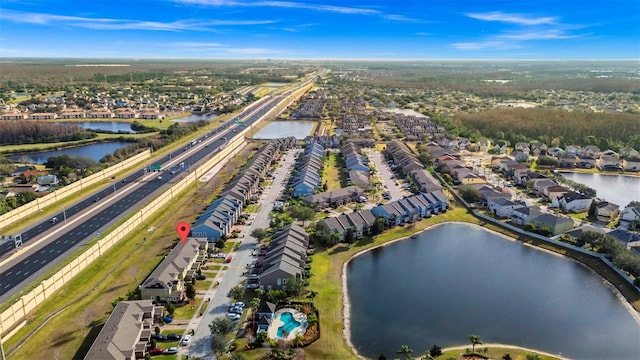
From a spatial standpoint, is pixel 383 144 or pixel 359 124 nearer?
pixel 383 144

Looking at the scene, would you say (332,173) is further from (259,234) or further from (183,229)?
(183,229)

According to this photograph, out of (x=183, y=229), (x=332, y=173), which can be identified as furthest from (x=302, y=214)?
(x=332, y=173)

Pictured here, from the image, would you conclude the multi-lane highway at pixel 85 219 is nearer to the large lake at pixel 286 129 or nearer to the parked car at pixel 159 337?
the parked car at pixel 159 337

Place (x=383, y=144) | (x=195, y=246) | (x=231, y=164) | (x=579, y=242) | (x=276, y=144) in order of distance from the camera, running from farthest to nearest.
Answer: (x=383, y=144)
(x=276, y=144)
(x=231, y=164)
(x=579, y=242)
(x=195, y=246)

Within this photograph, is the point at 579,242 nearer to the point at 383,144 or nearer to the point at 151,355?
the point at 151,355

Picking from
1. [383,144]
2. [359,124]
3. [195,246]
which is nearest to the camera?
[195,246]

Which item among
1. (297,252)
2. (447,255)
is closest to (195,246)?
(297,252)
